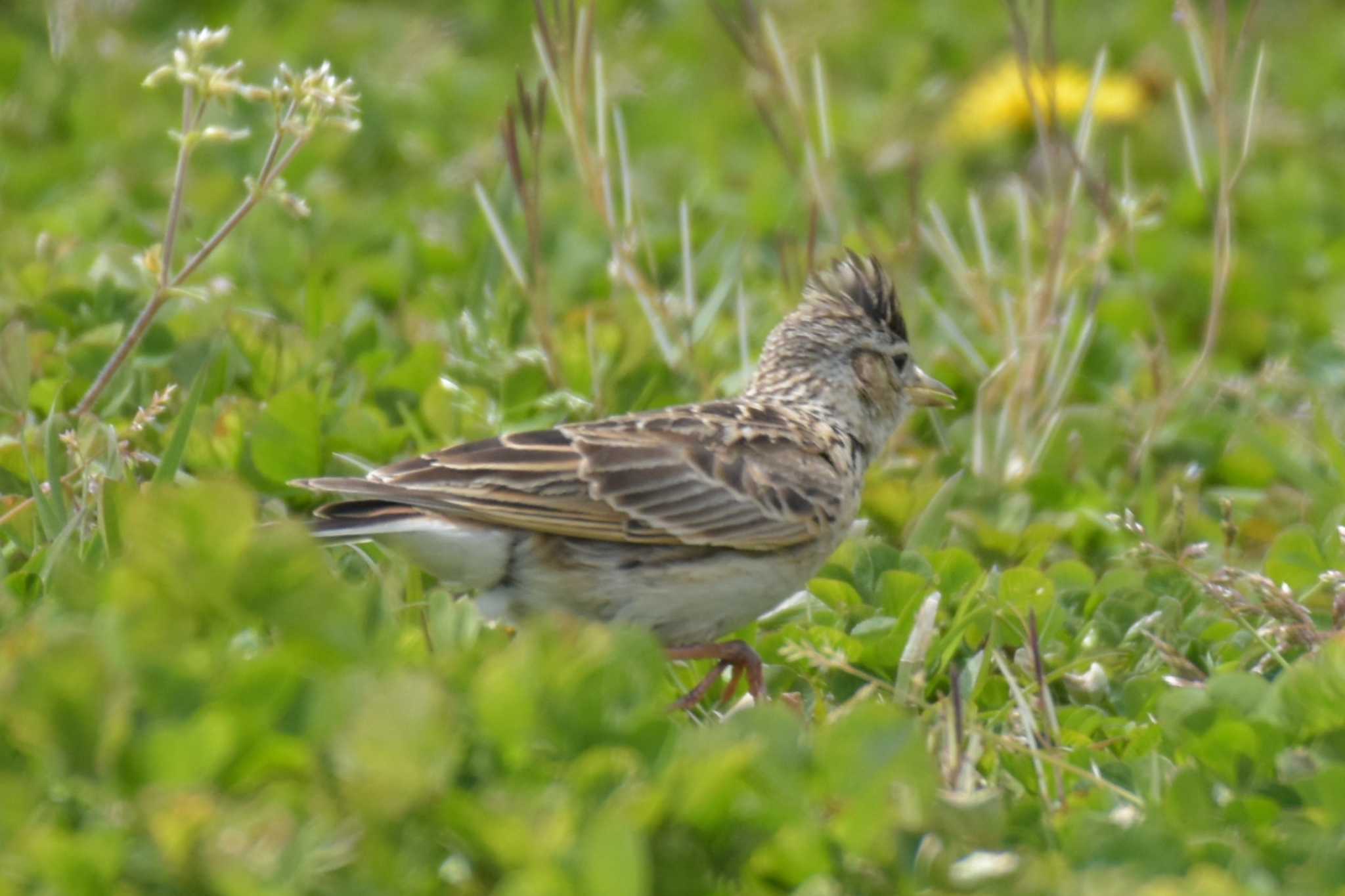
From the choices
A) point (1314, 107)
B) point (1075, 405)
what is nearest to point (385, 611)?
point (1075, 405)

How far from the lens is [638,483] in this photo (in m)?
5.01

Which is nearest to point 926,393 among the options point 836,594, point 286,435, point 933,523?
point 933,523

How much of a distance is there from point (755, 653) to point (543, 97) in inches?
81.2

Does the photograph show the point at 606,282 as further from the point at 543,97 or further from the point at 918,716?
the point at 918,716

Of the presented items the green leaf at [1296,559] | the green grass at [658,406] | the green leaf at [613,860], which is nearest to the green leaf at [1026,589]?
the green grass at [658,406]

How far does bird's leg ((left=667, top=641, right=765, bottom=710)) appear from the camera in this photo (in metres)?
4.62

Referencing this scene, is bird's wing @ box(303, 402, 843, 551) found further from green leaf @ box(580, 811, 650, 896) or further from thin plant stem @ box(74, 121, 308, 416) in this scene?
green leaf @ box(580, 811, 650, 896)

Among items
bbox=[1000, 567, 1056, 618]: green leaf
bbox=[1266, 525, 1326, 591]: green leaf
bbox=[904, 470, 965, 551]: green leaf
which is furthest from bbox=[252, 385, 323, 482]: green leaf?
bbox=[1266, 525, 1326, 591]: green leaf

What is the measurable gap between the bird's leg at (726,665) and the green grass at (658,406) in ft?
0.34

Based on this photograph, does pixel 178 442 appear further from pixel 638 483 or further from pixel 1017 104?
pixel 1017 104

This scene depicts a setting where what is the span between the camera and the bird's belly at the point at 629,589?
4871 millimetres

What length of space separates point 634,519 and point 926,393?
1.47 metres

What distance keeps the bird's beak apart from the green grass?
19 cm

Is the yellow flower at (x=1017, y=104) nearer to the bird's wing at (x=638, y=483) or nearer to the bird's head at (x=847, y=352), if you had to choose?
the bird's head at (x=847, y=352)
